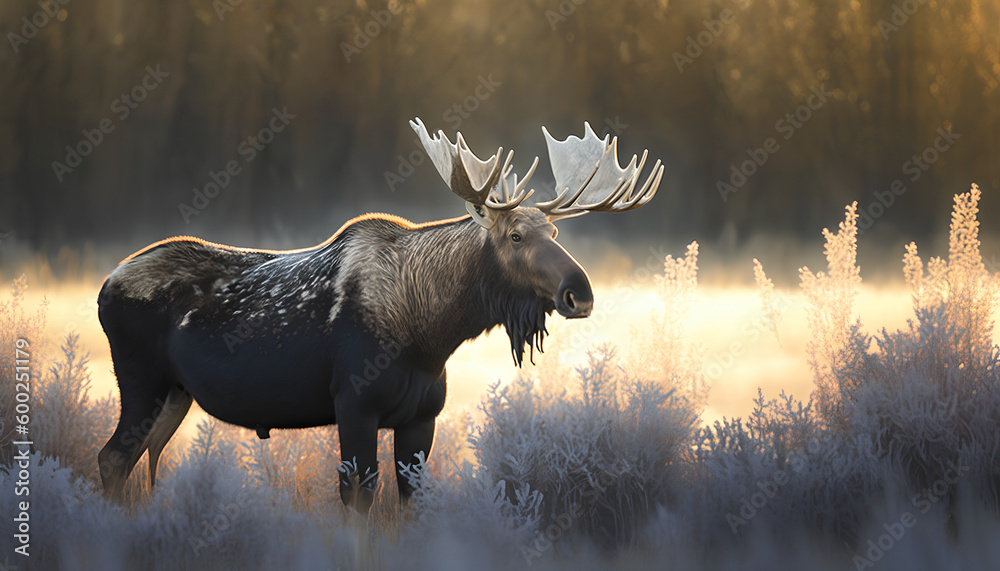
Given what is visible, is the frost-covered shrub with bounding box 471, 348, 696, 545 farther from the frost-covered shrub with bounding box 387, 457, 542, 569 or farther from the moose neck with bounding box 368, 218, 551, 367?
the moose neck with bounding box 368, 218, 551, 367

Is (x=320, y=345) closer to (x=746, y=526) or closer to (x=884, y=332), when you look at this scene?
(x=746, y=526)

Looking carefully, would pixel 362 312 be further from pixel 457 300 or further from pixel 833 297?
pixel 833 297

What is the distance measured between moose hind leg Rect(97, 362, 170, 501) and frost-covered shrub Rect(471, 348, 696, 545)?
2454mm

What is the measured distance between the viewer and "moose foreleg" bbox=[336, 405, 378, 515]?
4789mm

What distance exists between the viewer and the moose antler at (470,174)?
15.6 feet

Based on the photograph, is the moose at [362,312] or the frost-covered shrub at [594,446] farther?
the frost-covered shrub at [594,446]

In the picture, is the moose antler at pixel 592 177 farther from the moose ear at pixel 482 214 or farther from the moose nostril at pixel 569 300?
the moose nostril at pixel 569 300

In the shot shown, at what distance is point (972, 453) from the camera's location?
17.3 ft

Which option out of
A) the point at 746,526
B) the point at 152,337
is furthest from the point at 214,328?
the point at 746,526

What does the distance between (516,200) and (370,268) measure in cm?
111

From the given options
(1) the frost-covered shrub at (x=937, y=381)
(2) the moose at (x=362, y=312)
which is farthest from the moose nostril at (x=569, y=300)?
(1) the frost-covered shrub at (x=937, y=381)

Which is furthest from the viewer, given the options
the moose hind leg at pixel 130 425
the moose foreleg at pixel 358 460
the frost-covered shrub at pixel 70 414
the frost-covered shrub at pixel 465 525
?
the frost-covered shrub at pixel 70 414

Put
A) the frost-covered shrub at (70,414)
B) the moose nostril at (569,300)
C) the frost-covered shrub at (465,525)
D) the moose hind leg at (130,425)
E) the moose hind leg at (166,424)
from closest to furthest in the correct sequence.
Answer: the frost-covered shrub at (465,525) < the moose nostril at (569,300) < the moose hind leg at (130,425) < the moose hind leg at (166,424) < the frost-covered shrub at (70,414)

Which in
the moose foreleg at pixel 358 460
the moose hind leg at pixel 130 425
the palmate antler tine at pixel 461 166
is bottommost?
the moose foreleg at pixel 358 460
